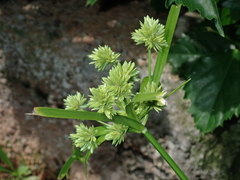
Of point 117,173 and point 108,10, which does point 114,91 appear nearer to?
point 117,173

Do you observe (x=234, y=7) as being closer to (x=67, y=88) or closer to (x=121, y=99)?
(x=121, y=99)

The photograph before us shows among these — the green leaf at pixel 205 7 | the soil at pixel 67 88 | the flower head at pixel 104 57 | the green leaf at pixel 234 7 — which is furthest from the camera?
the soil at pixel 67 88

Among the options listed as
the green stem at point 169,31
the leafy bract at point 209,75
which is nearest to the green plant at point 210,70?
the leafy bract at point 209,75

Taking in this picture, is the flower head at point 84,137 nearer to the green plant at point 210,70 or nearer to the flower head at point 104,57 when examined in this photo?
the flower head at point 104,57

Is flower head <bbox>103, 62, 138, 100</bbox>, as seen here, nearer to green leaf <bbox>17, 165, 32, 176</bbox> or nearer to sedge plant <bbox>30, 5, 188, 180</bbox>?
sedge plant <bbox>30, 5, 188, 180</bbox>

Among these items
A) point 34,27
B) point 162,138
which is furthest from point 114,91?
point 34,27

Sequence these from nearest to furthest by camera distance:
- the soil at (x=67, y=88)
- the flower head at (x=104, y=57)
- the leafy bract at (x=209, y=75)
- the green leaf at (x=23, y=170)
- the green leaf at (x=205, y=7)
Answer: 1. the flower head at (x=104, y=57)
2. the green leaf at (x=205, y=7)
3. the leafy bract at (x=209, y=75)
4. the soil at (x=67, y=88)
5. the green leaf at (x=23, y=170)
